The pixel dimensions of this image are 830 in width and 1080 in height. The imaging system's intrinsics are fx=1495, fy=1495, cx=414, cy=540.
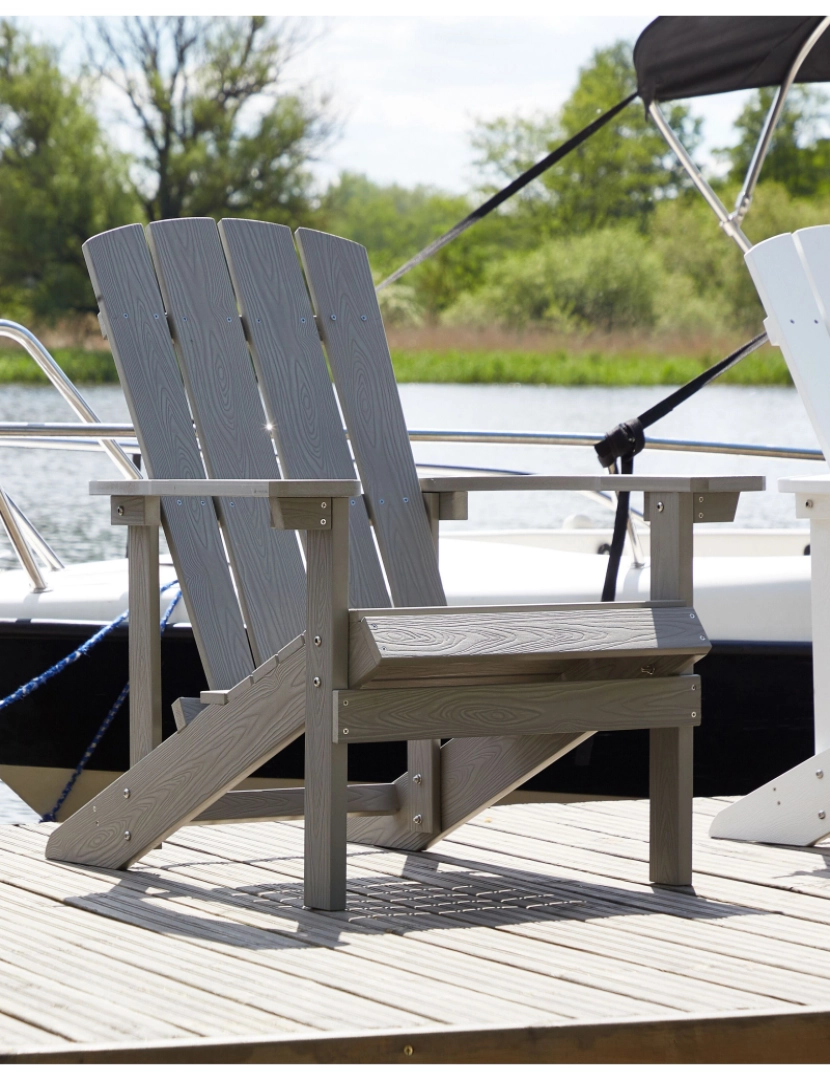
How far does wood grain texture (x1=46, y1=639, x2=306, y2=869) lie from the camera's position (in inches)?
99.2

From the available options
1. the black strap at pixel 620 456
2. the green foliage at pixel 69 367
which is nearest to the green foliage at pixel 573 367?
the green foliage at pixel 69 367

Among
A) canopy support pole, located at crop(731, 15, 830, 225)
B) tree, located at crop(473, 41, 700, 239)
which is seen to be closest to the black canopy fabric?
canopy support pole, located at crop(731, 15, 830, 225)

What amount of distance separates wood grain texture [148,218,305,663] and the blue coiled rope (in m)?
1.24

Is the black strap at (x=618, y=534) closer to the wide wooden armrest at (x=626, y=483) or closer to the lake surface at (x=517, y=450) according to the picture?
the wide wooden armrest at (x=626, y=483)

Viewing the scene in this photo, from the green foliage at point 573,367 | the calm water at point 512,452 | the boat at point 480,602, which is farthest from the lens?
the green foliage at point 573,367

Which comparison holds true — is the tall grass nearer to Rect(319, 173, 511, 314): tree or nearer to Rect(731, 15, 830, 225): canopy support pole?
Rect(319, 173, 511, 314): tree

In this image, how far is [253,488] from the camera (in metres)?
2.36

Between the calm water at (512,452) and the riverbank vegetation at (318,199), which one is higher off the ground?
the riverbank vegetation at (318,199)

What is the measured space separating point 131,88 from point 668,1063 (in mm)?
30476

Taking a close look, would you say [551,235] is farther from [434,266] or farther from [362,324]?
[362,324]

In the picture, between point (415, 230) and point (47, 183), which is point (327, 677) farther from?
point (415, 230)

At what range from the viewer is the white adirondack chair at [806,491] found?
2967mm

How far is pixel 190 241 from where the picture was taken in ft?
9.60

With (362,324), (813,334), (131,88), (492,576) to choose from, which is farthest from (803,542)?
(131,88)
